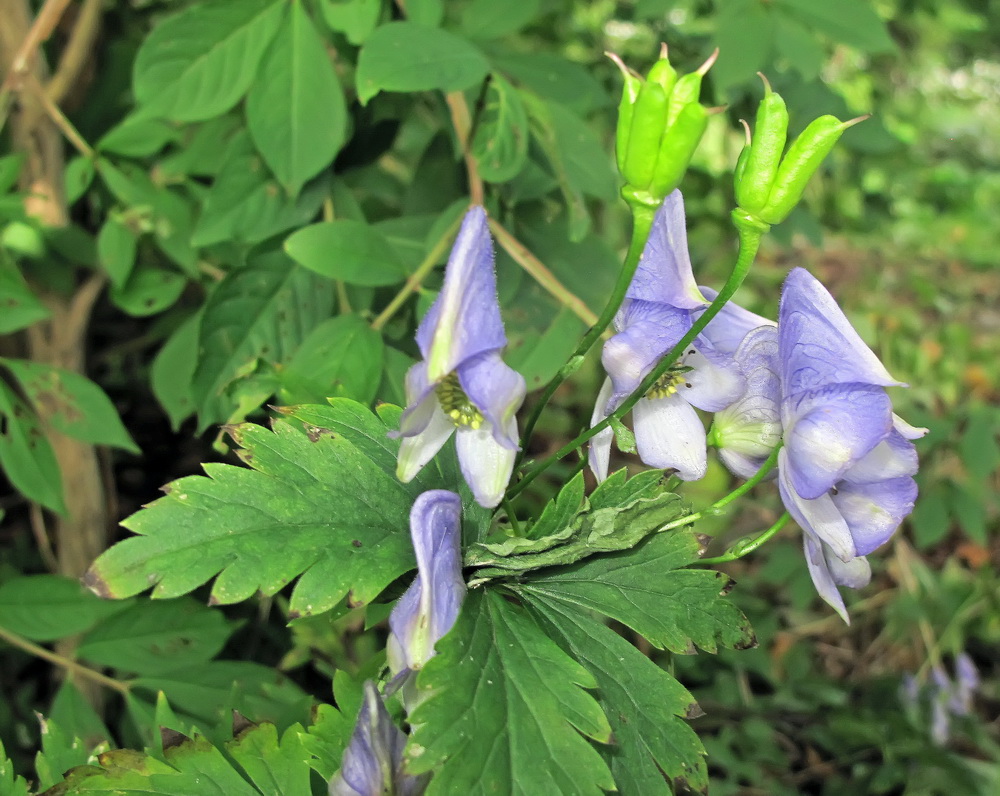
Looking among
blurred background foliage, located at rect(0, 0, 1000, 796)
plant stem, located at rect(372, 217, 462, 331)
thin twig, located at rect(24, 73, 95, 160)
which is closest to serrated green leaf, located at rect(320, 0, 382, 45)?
blurred background foliage, located at rect(0, 0, 1000, 796)

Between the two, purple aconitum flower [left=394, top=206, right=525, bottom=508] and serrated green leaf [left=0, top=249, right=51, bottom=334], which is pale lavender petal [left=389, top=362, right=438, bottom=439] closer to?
purple aconitum flower [left=394, top=206, right=525, bottom=508]

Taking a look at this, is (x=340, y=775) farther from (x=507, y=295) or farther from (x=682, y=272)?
(x=507, y=295)

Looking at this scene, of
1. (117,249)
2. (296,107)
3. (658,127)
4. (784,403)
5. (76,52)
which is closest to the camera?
(658,127)

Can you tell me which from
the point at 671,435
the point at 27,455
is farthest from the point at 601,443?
the point at 27,455

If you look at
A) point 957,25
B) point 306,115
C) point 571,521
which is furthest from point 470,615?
point 957,25

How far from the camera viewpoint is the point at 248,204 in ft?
3.40

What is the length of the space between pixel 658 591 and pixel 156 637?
75 cm

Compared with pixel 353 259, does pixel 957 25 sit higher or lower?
lower

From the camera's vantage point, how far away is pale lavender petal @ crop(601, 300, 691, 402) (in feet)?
1.79

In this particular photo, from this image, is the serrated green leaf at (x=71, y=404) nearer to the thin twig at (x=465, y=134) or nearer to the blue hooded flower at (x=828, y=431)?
the thin twig at (x=465, y=134)

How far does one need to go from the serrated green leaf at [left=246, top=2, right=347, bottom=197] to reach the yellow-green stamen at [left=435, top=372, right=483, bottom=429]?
54 centimetres

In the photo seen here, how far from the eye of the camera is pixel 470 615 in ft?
1.74

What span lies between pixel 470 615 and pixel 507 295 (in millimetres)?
525

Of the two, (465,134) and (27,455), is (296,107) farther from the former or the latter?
(27,455)
